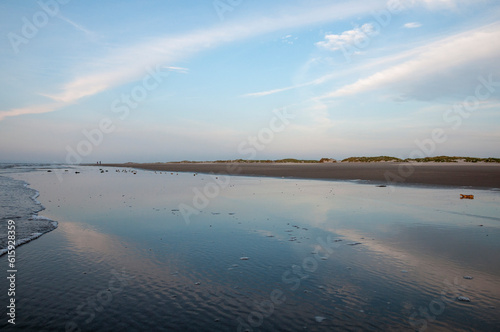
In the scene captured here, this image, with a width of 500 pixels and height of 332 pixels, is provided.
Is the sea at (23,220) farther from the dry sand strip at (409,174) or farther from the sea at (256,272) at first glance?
the dry sand strip at (409,174)

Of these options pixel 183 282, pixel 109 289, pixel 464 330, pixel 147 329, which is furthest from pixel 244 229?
pixel 464 330

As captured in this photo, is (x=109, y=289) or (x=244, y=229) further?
(x=244, y=229)

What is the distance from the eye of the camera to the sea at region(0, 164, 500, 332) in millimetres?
4805

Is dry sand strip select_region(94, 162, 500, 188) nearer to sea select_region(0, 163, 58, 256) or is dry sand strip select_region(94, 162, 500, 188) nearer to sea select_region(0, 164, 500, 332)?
sea select_region(0, 164, 500, 332)

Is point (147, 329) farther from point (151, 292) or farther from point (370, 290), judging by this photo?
point (370, 290)

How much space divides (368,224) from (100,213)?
11608mm

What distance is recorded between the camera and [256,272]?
6727 mm

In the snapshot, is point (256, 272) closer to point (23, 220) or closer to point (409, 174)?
point (23, 220)

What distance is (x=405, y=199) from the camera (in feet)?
58.5

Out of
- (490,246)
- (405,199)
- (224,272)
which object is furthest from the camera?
(405,199)

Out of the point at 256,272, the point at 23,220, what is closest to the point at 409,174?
the point at 256,272

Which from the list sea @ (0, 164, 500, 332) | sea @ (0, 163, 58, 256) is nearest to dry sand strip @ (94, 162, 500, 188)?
sea @ (0, 164, 500, 332)

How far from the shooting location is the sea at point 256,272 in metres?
4.80

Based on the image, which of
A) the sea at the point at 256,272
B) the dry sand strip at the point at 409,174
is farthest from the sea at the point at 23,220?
the dry sand strip at the point at 409,174
